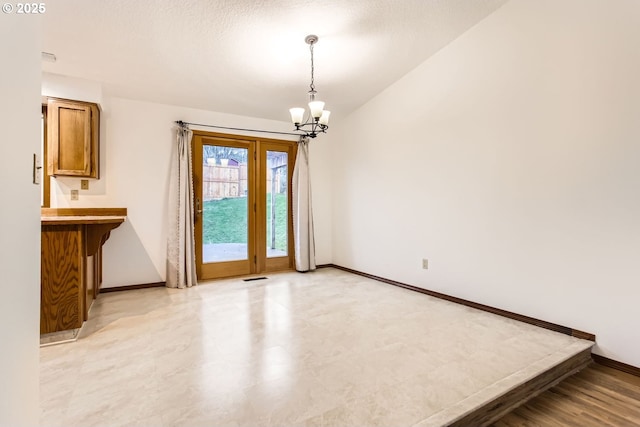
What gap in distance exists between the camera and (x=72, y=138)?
3.58 m

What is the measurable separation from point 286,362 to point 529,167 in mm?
2821

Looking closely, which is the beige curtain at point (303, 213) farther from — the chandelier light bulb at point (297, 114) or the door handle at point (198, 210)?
the chandelier light bulb at point (297, 114)

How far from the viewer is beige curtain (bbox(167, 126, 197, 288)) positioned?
14.2 ft

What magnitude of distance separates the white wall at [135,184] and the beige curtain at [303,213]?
67.8 inches

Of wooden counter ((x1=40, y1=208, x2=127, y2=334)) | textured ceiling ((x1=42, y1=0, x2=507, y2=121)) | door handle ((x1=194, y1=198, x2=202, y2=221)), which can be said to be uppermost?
textured ceiling ((x1=42, y1=0, x2=507, y2=121))

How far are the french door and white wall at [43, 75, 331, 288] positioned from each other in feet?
1.48

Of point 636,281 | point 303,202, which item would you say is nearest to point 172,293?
point 303,202

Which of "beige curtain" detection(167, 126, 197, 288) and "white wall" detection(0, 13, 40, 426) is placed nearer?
"white wall" detection(0, 13, 40, 426)

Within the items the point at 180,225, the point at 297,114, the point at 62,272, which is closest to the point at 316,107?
the point at 297,114

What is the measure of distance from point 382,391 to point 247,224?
357cm

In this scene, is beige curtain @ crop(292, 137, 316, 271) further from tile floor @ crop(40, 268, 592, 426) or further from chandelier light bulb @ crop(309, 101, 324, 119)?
chandelier light bulb @ crop(309, 101, 324, 119)

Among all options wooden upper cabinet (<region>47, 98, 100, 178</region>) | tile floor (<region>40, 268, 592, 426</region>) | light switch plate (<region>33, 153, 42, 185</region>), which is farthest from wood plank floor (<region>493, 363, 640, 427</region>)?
wooden upper cabinet (<region>47, 98, 100, 178</region>)

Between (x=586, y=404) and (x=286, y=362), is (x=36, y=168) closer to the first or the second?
(x=286, y=362)

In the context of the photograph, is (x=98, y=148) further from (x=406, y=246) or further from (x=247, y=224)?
(x=406, y=246)
